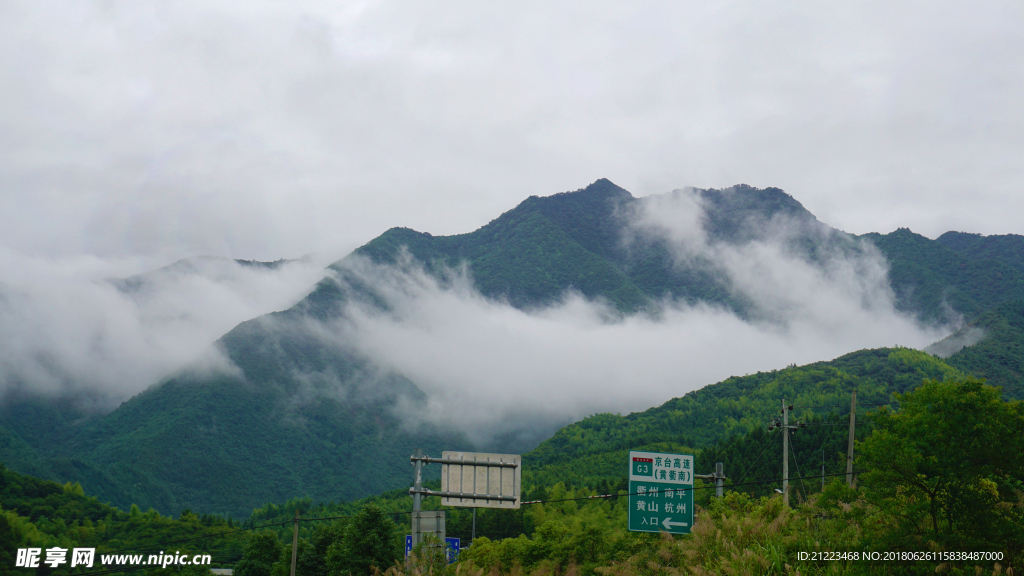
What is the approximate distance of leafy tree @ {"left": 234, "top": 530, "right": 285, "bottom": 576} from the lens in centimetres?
6259

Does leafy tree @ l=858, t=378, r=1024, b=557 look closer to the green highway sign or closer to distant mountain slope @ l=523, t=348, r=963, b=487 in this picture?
the green highway sign

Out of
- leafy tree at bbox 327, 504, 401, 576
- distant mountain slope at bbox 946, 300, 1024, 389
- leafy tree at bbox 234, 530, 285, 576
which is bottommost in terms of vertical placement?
leafy tree at bbox 234, 530, 285, 576

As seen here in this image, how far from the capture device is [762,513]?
2841cm

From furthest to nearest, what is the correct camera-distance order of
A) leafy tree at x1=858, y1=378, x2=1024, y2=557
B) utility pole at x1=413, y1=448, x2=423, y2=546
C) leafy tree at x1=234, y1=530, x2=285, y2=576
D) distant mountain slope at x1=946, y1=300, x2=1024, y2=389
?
distant mountain slope at x1=946, y1=300, x2=1024, y2=389, leafy tree at x1=234, y1=530, x2=285, y2=576, utility pole at x1=413, y1=448, x2=423, y2=546, leafy tree at x1=858, y1=378, x2=1024, y2=557

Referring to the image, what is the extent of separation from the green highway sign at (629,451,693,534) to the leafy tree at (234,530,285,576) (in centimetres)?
4561

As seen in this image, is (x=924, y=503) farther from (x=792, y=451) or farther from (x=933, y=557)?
(x=792, y=451)

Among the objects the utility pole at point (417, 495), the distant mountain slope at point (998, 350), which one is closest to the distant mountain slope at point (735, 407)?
the distant mountain slope at point (998, 350)

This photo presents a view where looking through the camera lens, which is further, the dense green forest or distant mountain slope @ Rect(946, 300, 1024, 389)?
distant mountain slope @ Rect(946, 300, 1024, 389)

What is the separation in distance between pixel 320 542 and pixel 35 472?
114742mm

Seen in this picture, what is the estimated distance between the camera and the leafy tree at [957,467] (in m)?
20.3

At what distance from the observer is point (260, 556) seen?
63.5m

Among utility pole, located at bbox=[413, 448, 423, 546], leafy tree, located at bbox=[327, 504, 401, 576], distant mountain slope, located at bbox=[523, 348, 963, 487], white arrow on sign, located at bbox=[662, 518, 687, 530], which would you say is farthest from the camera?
distant mountain slope, located at bbox=[523, 348, 963, 487]

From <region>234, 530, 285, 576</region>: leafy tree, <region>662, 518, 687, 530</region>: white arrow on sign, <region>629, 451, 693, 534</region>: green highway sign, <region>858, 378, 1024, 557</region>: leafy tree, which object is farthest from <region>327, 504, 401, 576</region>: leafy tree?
<region>858, 378, 1024, 557</region>: leafy tree

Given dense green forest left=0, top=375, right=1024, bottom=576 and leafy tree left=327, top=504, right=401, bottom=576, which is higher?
dense green forest left=0, top=375, right=1024, bottom=576
